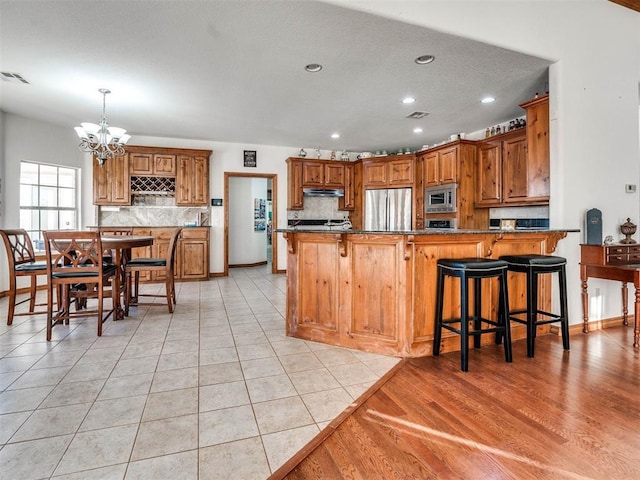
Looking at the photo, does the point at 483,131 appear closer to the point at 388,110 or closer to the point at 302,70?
the point at 388,110

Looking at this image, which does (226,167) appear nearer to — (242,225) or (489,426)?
(242,225)

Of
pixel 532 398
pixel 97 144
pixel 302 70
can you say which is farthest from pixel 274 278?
pixel 532 398

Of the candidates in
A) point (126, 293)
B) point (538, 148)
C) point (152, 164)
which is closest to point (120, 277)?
point (126, 293)

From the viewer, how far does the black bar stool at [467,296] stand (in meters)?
2.27

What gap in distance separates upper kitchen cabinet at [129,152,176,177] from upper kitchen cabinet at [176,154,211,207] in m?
0.13

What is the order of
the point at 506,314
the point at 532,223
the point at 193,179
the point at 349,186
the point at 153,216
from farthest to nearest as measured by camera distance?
the point at 349,186 → the point at 153,216 → the point at 193,179 → the point at 532,223 → the point at 506,314

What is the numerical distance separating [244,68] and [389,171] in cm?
386

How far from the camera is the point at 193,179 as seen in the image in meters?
6.18

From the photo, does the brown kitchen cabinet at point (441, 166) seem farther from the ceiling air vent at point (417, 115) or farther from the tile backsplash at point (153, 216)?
the tile backsplash at point (153, 216)

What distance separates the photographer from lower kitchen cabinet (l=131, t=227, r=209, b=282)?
19.2 feet

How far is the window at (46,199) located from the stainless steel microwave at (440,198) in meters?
6.25

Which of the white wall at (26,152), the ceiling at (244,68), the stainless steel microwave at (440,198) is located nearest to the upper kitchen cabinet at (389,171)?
the stainless steel microwave at (440,198)

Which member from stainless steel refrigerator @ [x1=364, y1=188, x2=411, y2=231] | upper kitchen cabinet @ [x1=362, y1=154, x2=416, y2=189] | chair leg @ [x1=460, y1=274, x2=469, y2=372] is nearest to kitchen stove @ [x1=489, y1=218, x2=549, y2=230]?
stainless steel refrigerator @ [x1=364, y1=188, x2=411, y2=231]

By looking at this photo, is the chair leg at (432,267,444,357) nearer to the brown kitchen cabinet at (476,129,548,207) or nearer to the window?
the brown kitchen cabinet at (476,129,548,207)
